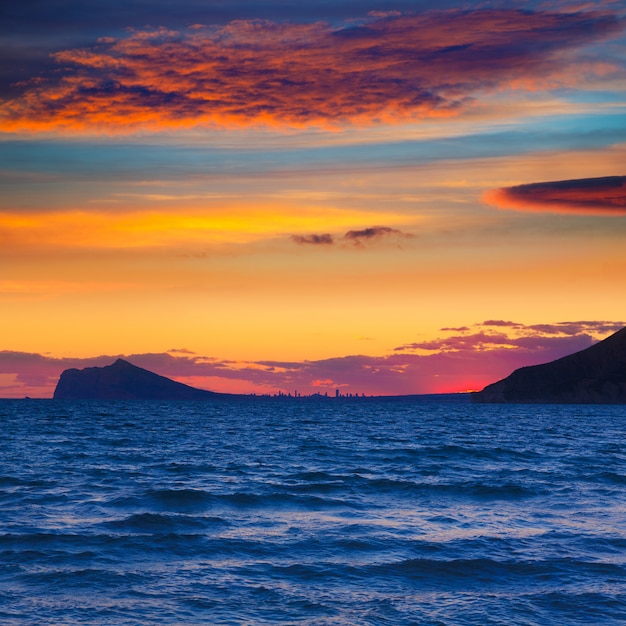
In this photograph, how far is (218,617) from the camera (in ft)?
51.0

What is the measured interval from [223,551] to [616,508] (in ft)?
50.1

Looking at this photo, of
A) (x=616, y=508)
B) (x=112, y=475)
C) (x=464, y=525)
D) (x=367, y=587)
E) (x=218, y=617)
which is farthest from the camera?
(x=112, y=475)

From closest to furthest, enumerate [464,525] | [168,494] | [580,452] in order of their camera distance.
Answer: [464,525]
[168,494]
[580,452]

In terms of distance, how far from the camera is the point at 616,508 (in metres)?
28.9

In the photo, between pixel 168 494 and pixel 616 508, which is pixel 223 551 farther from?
pixel 616 508

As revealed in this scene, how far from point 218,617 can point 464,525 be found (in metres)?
11.8

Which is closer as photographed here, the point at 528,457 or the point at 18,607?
the point at 18,607

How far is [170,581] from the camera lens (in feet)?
59.8

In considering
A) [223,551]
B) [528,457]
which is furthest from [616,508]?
[528,457]

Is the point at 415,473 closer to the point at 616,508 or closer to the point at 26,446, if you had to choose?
the point at 616,508

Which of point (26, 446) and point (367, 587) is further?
point (26, 446)

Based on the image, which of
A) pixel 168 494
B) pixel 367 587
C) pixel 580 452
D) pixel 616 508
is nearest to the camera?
→ pixel 367 587

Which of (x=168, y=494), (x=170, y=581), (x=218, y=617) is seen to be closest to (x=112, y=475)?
(x=168, y=494)

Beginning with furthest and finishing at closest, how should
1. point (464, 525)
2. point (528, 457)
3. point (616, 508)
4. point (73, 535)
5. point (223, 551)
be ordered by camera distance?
1. point (528, 457)
2. point (616, 508)
3. point (464, 525)
4. point (73, 535)
5. point (223, 551)
